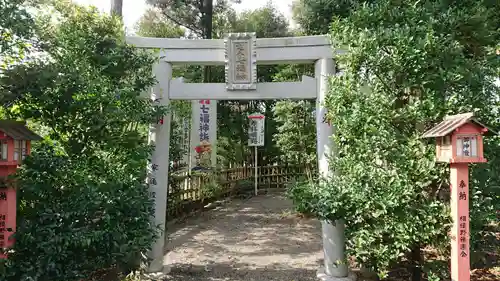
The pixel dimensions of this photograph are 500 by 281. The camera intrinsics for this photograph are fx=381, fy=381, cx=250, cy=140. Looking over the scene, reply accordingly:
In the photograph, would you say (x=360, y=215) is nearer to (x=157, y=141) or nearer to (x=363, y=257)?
(x=363, y=257)

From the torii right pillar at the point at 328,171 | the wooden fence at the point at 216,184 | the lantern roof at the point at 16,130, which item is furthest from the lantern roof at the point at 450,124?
the wooden fence at the point at 216,184

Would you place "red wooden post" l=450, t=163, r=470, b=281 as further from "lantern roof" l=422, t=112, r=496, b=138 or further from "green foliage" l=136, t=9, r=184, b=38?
"green foliage" l=136, t=9, r=184, b=38

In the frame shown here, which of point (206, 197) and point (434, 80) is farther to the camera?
point (206, 197)

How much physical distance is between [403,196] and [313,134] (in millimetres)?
7821

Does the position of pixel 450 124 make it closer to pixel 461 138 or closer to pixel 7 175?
pixel 461 138

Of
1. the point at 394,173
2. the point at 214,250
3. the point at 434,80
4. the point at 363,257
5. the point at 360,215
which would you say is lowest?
the point at 214,250

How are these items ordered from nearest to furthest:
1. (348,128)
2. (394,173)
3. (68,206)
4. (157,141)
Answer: (68,206) → (394,173) → (348,128) → (157,141)

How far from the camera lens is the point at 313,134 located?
12.0 m

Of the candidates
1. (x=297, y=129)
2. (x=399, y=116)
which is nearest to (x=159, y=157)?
(x=399, y=116)

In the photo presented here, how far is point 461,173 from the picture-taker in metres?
4.08

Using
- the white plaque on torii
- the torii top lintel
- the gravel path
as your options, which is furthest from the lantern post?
the white plaque on torii

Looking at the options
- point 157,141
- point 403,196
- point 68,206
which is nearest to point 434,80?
point 403,196

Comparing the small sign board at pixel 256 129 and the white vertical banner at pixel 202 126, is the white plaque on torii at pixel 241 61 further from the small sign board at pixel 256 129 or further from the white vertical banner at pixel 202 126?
A: the small sign board at pixel 256 129

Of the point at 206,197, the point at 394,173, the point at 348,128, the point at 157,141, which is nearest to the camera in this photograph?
the point at 394,173
